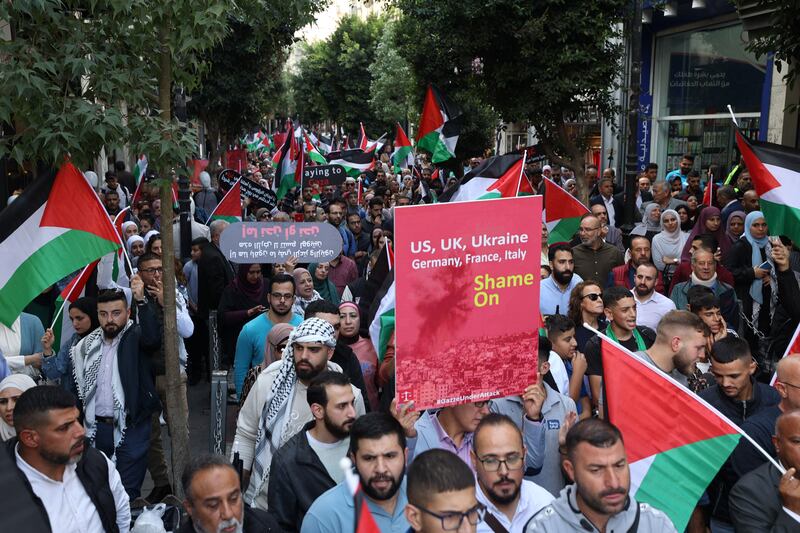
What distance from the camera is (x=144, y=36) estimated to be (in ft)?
18.8

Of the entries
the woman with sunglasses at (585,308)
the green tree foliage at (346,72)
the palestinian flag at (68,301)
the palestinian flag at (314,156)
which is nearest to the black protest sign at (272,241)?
the palestinian flag at (68,301)

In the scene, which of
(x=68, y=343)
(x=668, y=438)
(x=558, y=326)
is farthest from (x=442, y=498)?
(x=68, y=343)

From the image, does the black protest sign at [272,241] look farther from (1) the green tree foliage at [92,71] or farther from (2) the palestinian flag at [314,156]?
(2) the palestinian flag at [314,156]

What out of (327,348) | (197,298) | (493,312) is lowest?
(197,298)

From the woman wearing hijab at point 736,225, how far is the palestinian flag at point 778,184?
3.29 m

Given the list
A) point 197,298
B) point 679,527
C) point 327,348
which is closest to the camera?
point 679,527

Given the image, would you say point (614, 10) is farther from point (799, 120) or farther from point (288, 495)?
point (288, 495)

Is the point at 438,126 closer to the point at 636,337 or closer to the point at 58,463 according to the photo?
the point at 636,337

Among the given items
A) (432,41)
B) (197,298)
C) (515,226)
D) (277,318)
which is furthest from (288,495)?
(432,41)

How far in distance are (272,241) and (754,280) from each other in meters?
4.68

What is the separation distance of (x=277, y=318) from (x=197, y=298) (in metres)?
3.36

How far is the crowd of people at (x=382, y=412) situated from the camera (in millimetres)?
3721

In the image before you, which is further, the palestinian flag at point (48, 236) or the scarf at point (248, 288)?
the scarf at point (248, 288)

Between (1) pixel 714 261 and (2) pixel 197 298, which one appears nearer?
(1) pixel 714 261
